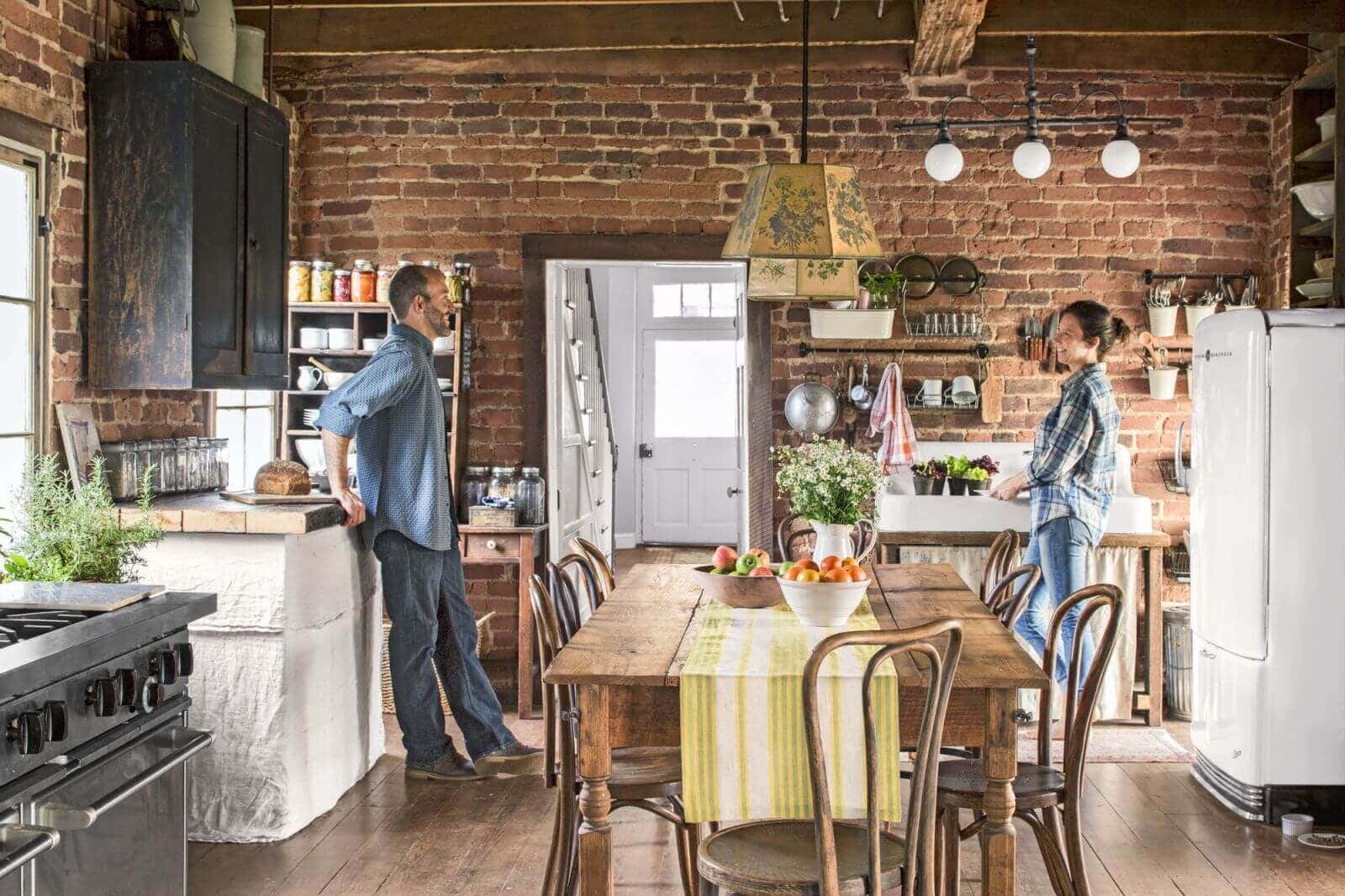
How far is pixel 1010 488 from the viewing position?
5.19m

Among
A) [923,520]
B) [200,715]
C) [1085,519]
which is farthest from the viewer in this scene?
[923,520]

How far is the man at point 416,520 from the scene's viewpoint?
4215mm

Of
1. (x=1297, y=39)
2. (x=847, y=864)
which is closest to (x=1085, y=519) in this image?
(x=1297, y=39)

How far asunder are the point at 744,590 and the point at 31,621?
5.38ft

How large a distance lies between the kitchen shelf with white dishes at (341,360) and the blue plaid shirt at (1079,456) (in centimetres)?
251

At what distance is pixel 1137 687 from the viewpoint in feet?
18.6

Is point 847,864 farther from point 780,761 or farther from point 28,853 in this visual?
point 28,853

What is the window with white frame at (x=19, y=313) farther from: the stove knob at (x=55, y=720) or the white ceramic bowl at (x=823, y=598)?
the white ceramic bowl at (x=823, y=598)

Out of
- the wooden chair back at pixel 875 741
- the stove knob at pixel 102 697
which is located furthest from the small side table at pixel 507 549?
the wooden chair back at pixel 875 741

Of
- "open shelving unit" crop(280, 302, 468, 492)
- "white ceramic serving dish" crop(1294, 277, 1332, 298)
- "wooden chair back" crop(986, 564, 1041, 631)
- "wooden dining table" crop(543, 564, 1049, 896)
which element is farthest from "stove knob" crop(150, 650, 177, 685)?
"white ceramic serving dish" crop(1294, 277, 1332, 298)

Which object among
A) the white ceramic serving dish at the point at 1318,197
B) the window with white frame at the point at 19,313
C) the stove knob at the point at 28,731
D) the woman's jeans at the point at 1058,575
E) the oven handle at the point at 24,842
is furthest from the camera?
the woman's jeans at the point at 1058,575

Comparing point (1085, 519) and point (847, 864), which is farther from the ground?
point (1085, 519)

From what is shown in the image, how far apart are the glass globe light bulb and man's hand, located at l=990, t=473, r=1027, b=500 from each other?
4.11 feet

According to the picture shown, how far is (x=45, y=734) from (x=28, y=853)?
218 mm
